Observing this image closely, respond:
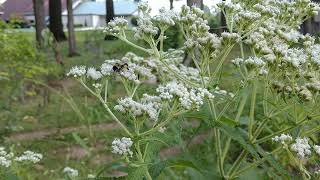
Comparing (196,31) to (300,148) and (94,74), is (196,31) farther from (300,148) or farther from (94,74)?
(300,148)

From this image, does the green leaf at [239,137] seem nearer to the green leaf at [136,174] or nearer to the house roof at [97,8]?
the green leaf at [136,174]

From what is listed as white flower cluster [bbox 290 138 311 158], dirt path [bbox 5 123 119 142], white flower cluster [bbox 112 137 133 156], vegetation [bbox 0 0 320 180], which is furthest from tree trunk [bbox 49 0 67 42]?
white flower cluster [bbox 290 138 311 158]

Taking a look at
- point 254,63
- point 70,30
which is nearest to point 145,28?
point 254,63

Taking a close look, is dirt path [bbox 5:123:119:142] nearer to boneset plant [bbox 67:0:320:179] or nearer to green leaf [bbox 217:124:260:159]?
boneset plant [bbox 67:0:320:179]

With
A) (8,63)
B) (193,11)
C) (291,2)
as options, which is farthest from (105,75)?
(8,63)

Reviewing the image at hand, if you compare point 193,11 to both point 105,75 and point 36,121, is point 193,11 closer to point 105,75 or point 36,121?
point 105,75

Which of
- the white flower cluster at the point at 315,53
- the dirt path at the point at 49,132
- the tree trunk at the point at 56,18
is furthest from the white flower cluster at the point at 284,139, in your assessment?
the tree trunk at the point at 56,18

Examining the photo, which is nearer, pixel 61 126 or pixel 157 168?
pixel 157 168

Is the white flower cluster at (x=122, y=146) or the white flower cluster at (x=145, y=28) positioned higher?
the white flower cluster at (x=145, y=28)
